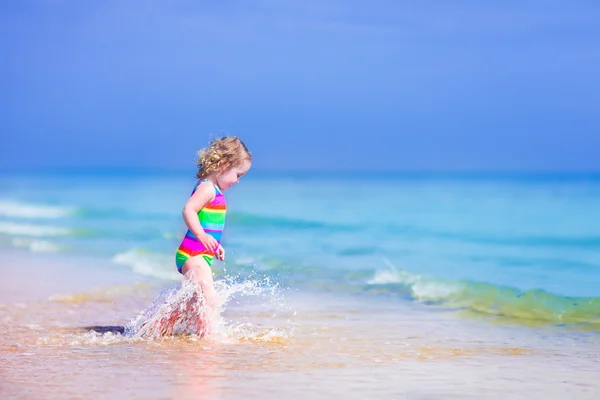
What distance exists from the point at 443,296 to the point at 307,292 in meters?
1.35

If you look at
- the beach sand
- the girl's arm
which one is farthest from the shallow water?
the girl's arm

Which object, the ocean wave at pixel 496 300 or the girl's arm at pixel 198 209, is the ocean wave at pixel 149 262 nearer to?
the ocean wave at pixel 496 300

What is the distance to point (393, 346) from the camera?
6402 mm

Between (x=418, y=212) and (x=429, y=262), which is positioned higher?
(x=418, y=212)

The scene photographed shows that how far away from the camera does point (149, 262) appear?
1302cm

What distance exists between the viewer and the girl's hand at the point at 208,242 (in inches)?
252

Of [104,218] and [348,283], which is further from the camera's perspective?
[104,218]

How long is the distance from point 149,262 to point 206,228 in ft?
21.6

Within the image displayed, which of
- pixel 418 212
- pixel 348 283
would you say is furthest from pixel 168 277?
pixel 418 212

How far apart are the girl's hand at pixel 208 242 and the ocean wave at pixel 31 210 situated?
1930cm

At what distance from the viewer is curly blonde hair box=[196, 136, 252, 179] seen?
6652 mm

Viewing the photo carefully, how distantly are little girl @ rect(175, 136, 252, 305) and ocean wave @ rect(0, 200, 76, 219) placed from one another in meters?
19.1

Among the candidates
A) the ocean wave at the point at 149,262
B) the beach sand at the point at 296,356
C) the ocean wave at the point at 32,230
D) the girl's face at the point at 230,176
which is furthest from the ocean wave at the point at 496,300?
the ocean wave at the point at 32,230

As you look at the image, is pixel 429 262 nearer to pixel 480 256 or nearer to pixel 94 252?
pixel 480 256
